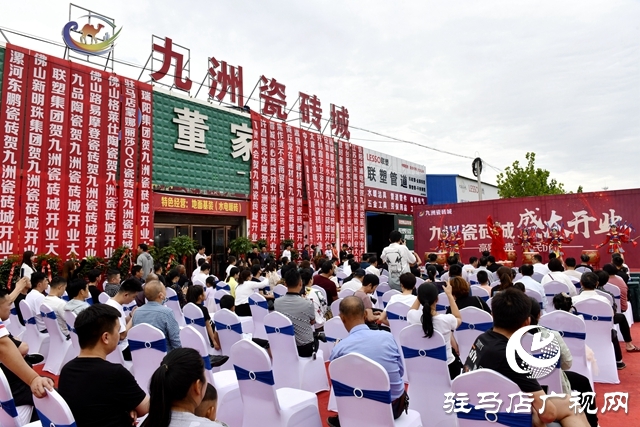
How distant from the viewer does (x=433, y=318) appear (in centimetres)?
299

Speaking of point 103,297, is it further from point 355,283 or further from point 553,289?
point 553,289

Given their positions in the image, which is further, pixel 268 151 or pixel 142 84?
pixel 268 151

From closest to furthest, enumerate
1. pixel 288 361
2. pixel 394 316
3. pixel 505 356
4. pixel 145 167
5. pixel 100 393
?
pixel 100 393 → pixel 505 356 → pixel 288 361 → pixel 394 316 → pixel 145 167

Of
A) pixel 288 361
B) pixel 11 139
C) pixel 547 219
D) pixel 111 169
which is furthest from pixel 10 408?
pixel 547 219

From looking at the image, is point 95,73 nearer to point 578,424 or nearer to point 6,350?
point 6,350

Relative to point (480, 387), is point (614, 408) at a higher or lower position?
lower

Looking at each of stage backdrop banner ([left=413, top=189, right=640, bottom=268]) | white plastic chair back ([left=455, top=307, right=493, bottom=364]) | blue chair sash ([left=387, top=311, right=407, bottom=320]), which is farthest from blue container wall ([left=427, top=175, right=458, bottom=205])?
white plastic chair back ([left=455, top=307, right=493, bottom=364])

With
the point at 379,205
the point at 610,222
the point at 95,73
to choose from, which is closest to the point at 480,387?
the point at 95,73

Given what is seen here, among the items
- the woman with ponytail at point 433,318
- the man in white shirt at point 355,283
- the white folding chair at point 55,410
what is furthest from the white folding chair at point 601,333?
the white folding chair at point 55,410

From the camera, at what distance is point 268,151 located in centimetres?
1430

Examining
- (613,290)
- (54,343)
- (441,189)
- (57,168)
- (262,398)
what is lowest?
(54,343)

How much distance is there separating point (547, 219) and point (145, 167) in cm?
1340

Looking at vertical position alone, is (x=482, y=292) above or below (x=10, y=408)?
above

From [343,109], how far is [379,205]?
431 cm
